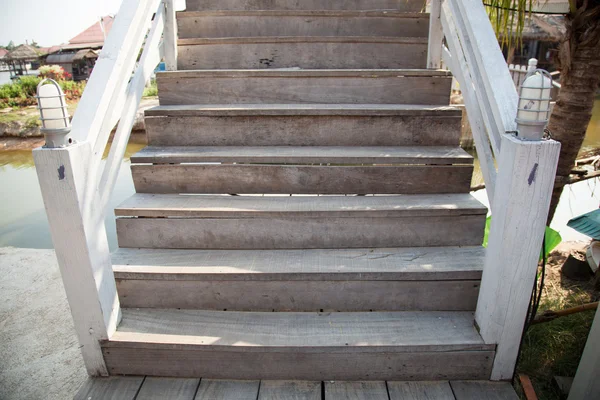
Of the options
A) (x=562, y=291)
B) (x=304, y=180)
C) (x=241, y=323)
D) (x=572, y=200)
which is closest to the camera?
(x=241, y=323)

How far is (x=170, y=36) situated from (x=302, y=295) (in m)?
1.86

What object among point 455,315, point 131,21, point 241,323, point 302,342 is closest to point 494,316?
point 455,315

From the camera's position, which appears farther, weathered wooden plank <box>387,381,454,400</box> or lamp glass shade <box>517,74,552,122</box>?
weathered wooden plank <box>387,381,454,400</box>

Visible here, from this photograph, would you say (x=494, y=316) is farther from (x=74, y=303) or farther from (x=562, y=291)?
(x=74, y=303)

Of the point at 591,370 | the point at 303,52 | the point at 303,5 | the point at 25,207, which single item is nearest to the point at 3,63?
the point at 25,207

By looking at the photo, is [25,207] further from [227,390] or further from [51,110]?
[227,390]

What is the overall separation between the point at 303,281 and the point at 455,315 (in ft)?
2.18

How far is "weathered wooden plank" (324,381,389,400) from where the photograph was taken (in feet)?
5.03

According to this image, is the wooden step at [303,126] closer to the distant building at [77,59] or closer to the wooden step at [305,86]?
the wooden step at [305,86]

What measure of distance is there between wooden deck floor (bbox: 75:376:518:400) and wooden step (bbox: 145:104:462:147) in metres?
1.20

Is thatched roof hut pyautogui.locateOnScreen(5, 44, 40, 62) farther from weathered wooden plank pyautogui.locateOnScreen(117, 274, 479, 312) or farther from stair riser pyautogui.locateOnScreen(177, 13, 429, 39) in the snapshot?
weathered wooden plank pyautogui.locateOnScreen(117, 274, 479, 312)

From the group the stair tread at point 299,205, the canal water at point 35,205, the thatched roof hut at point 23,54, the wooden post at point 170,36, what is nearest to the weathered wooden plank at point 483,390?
the stair tread at point 299,205

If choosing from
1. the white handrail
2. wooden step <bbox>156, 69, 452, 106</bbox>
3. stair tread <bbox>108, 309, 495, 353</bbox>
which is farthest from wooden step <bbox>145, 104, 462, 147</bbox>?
stair tread <bbox>108, 309, 495, 353</bbox>

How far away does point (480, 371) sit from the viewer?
5.21 feet
